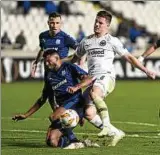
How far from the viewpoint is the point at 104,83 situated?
33.2 ft

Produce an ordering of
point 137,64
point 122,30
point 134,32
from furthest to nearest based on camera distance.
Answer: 1. point 134,32
2. point 122,30
3. point 137,64

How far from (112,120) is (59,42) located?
109 inches

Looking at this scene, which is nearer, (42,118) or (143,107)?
(42,118)

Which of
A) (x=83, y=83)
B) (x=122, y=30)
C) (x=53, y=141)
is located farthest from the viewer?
(x=122, y=30)

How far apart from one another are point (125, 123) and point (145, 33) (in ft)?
68.4

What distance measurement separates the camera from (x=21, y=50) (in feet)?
95.4

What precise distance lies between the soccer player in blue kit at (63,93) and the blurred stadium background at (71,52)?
0.32 meters

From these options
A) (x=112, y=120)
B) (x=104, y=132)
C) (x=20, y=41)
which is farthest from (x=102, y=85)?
(x=20, y=41)

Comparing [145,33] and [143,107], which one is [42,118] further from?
[145,33]

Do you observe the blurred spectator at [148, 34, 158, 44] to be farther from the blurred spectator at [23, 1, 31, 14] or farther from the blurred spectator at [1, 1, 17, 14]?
the blurred spectator at [1, 1, 17, 14]

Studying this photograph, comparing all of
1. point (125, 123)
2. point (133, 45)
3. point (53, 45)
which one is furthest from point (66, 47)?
point (133, 45)

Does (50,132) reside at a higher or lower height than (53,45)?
lower

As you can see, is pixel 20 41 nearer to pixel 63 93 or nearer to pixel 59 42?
pixel 59 42

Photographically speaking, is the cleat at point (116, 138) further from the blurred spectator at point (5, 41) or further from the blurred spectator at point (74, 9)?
the blurred spectator at point (74, 9)
